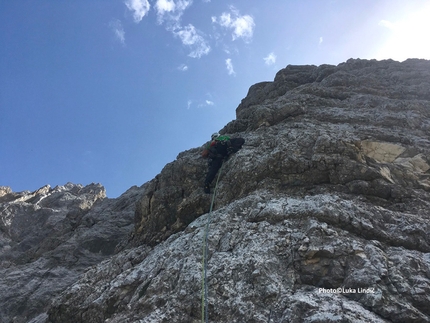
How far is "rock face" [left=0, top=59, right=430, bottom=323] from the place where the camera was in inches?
247

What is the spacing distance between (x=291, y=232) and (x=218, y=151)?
18.8 ft

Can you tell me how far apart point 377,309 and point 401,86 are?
15.5 metres

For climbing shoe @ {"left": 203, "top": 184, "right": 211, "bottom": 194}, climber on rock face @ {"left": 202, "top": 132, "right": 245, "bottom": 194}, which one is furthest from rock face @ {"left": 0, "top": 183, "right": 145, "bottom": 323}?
climber on rock face @ {"left": 202, "top": 132, "right": 245, "bottom": 194}

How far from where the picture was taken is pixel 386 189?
30.5 ft

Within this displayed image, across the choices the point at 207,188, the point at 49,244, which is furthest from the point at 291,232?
the point at 49,244

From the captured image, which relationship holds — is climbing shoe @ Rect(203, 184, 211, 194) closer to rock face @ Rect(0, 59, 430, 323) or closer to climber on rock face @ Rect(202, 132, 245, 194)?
climber on rock face @ Rect(202, 132, 245, 194)

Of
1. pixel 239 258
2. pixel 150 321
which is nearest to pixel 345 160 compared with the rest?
pixel 239 258

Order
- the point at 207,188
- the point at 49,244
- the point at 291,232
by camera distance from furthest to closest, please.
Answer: the point at 49,244
the point at 207,188
the point at 291,232

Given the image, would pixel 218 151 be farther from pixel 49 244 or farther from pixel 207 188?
pixel 49 244

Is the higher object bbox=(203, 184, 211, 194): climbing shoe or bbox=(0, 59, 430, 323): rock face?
bbox=(203, 184, 211, 194): climbing shoe

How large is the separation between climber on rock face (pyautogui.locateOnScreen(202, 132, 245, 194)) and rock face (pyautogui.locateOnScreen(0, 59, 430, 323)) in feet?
1.36

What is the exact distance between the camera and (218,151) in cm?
1284

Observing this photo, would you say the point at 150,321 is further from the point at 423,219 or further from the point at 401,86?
the point at 401,86

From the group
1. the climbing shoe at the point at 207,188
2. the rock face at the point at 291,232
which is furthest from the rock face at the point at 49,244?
the climbing shoe at the point at 207,188
